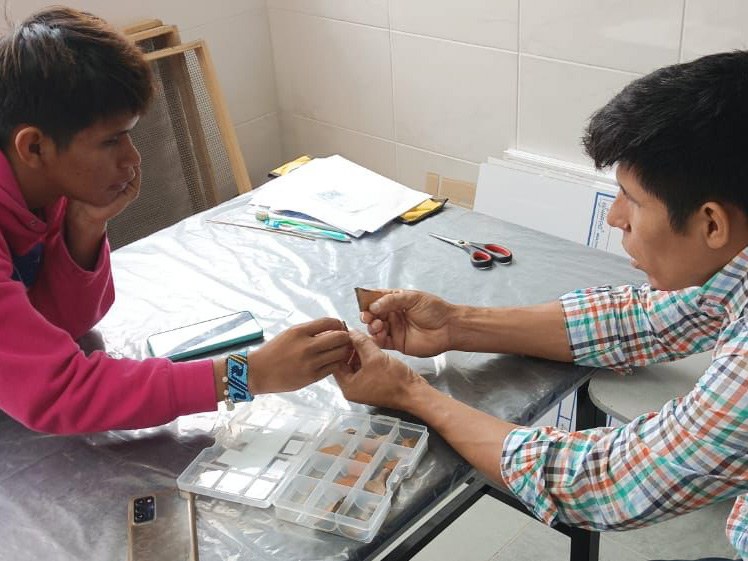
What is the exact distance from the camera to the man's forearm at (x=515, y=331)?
1.42 m

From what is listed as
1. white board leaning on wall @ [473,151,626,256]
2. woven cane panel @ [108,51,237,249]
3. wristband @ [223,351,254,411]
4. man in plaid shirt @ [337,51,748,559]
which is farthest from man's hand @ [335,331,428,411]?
woven cane panel @ [108,51,237,249]

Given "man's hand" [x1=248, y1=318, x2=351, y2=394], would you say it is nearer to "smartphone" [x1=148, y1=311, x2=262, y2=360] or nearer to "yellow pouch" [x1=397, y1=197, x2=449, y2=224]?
"smartphone" [x1=148, y1=311, x2=262, y2=360]

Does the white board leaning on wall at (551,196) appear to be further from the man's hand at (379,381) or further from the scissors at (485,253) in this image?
the man's hand at (379,381)

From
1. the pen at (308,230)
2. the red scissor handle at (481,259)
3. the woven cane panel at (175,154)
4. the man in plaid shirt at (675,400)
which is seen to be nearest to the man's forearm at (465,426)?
the man in plaid shirt at (675,400)

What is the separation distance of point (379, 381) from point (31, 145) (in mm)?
633

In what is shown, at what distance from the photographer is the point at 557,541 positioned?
2.14 meters

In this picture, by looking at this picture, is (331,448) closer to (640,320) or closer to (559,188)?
(640,320)

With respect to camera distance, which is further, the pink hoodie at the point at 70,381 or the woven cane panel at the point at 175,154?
the woven cane panel at the point at 175,154

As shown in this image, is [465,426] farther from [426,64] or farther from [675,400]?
[426,64]

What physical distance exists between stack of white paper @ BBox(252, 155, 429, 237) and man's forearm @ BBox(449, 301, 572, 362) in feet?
1.40

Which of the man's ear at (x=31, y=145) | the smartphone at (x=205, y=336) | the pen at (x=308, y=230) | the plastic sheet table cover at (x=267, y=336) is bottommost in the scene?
the plastic sheet table cover at (x=267, y=336)

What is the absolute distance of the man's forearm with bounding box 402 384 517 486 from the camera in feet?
3.86

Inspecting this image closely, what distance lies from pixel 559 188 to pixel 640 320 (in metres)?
1.07

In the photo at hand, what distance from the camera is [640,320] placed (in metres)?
1.41
